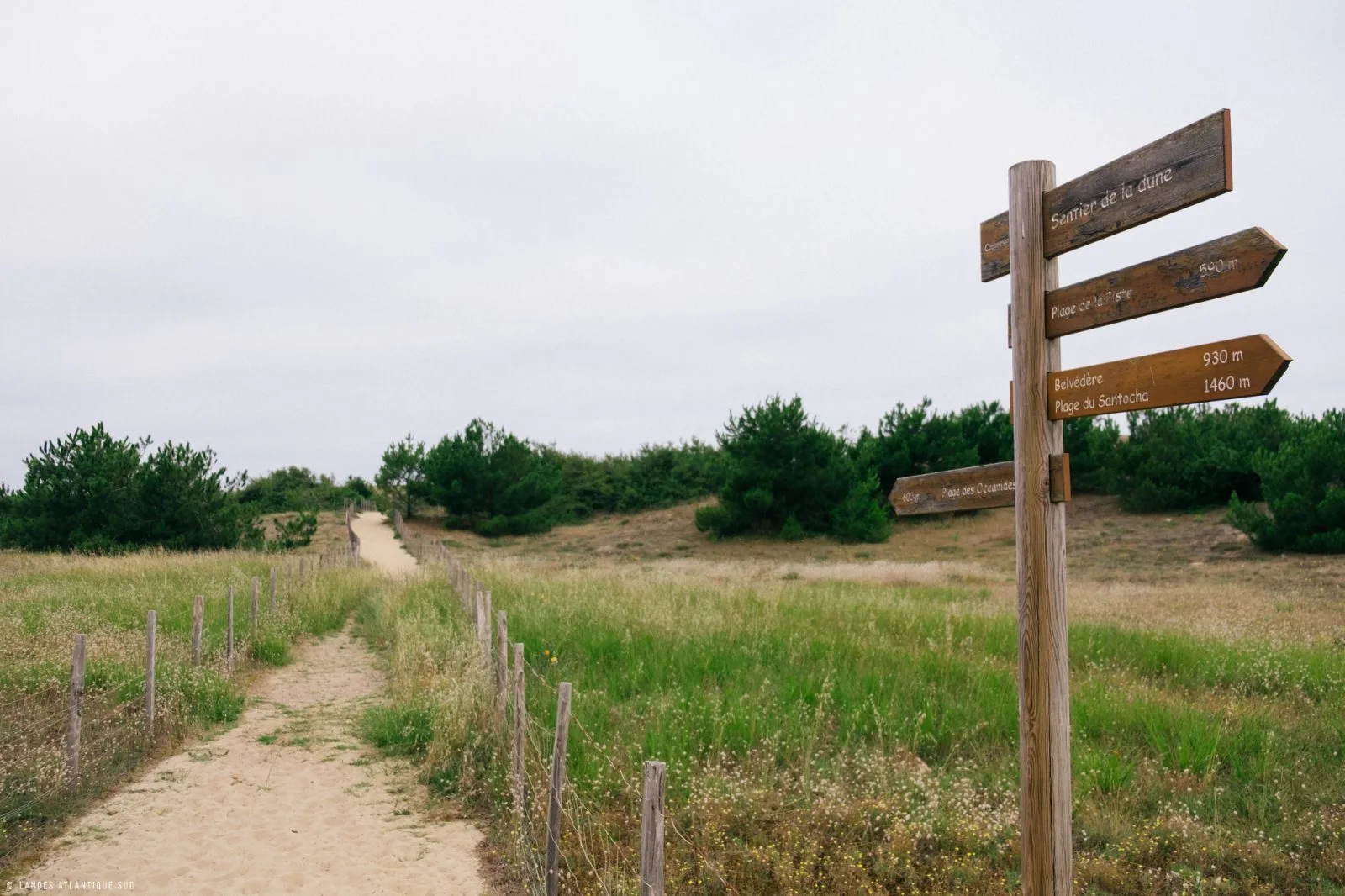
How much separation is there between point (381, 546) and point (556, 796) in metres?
33.6

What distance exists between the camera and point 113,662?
376 inches

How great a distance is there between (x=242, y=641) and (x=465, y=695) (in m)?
6.22

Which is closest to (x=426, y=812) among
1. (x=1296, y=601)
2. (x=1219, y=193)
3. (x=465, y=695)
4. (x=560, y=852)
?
(x=465, y=695)


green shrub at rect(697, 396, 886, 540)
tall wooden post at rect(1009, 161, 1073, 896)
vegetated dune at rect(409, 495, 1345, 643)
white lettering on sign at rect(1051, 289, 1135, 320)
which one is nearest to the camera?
white lettering on sign at rect(1051, 289, 1135, 320)

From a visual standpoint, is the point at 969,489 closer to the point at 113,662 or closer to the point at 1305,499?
the point at 113,662

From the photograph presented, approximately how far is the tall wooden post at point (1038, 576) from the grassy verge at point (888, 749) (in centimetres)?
125

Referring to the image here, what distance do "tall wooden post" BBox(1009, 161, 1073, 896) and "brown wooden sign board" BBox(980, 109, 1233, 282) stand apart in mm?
131

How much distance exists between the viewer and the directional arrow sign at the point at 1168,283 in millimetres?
2789

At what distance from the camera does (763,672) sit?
28.2 ft

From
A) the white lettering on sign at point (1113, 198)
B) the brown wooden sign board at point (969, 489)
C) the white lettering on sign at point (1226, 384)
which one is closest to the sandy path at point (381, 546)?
the brown wooden sign board at point (969, 489)

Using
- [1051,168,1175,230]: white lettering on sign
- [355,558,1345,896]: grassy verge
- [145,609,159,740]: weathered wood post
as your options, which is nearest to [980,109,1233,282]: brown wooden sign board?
[1051,168,1175,230]: white lettering on sign

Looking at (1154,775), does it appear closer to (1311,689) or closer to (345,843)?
(1311,689)

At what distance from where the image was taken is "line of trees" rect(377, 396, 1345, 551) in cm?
2688

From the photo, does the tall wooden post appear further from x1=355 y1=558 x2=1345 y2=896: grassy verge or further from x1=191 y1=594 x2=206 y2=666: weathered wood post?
x1=191 y1=594 x2=206 y2=666: weathered wood post
